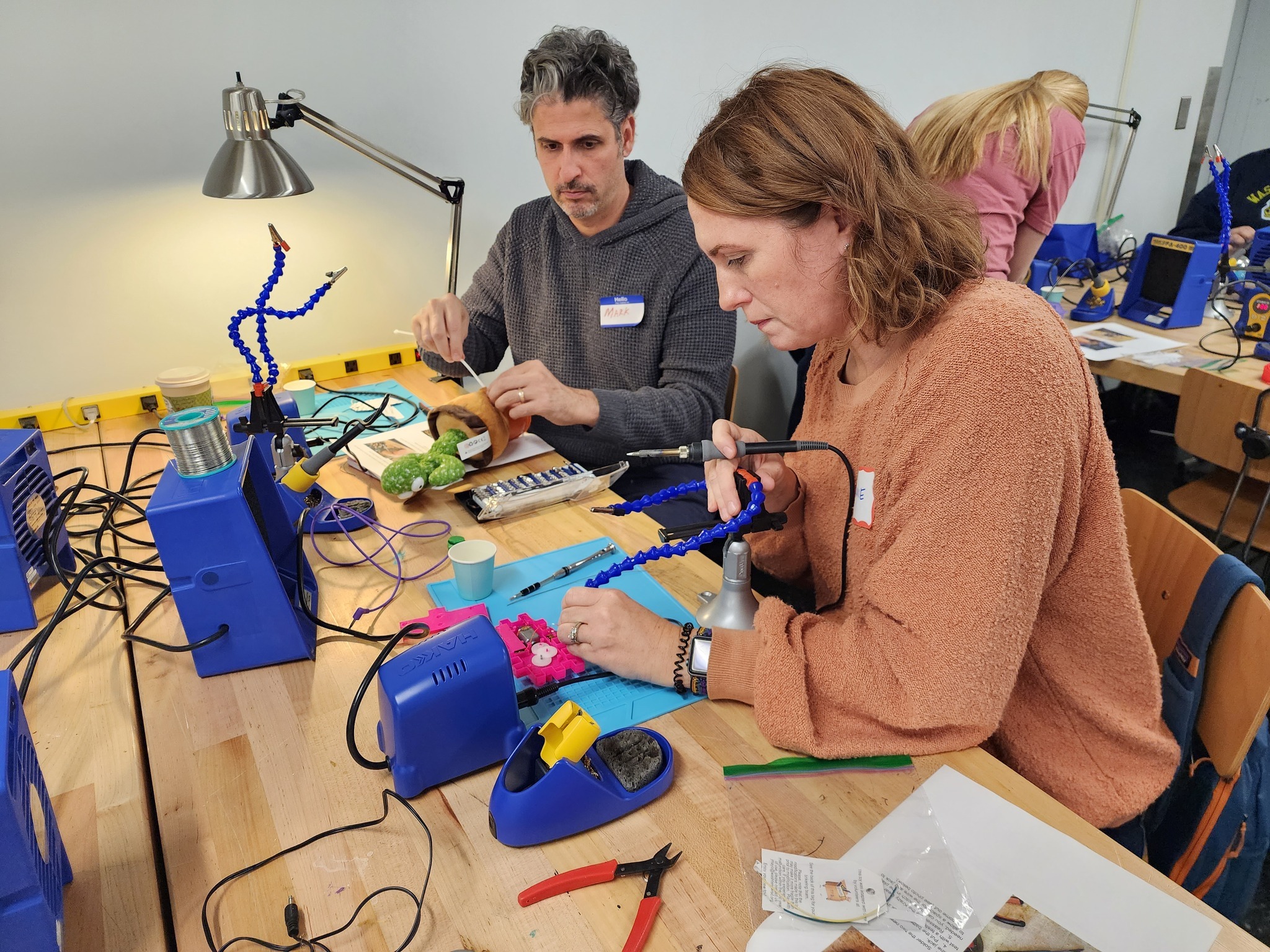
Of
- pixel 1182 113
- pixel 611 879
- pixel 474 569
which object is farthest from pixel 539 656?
pixel 1182 113

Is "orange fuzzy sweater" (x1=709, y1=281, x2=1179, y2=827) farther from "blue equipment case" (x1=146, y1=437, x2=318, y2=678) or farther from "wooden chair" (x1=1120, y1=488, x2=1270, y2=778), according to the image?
"blue equipment case" (x1=146, y1=437, x2=318, y2=678)

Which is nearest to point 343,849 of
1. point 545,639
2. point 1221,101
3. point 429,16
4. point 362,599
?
point 545,639

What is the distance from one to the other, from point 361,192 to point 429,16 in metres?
0.50

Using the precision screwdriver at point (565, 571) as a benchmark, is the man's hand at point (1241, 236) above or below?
above

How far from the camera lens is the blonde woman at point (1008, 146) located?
7.44ft

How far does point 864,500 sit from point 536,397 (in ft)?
2.52

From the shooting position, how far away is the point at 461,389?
6.88 feet

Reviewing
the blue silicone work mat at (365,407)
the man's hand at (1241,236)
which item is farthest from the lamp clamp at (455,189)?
the man's hand at (1241,236)

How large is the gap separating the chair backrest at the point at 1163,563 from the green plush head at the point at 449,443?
111 centimetres

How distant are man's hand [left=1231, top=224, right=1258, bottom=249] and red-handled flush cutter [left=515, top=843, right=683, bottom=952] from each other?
3.74m

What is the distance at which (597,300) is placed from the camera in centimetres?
190

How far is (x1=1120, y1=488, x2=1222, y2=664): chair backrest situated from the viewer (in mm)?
1106

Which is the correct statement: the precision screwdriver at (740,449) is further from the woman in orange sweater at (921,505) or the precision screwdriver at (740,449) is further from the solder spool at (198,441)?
the solder spool at (198,441)

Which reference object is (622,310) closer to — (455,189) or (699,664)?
(455,189)
